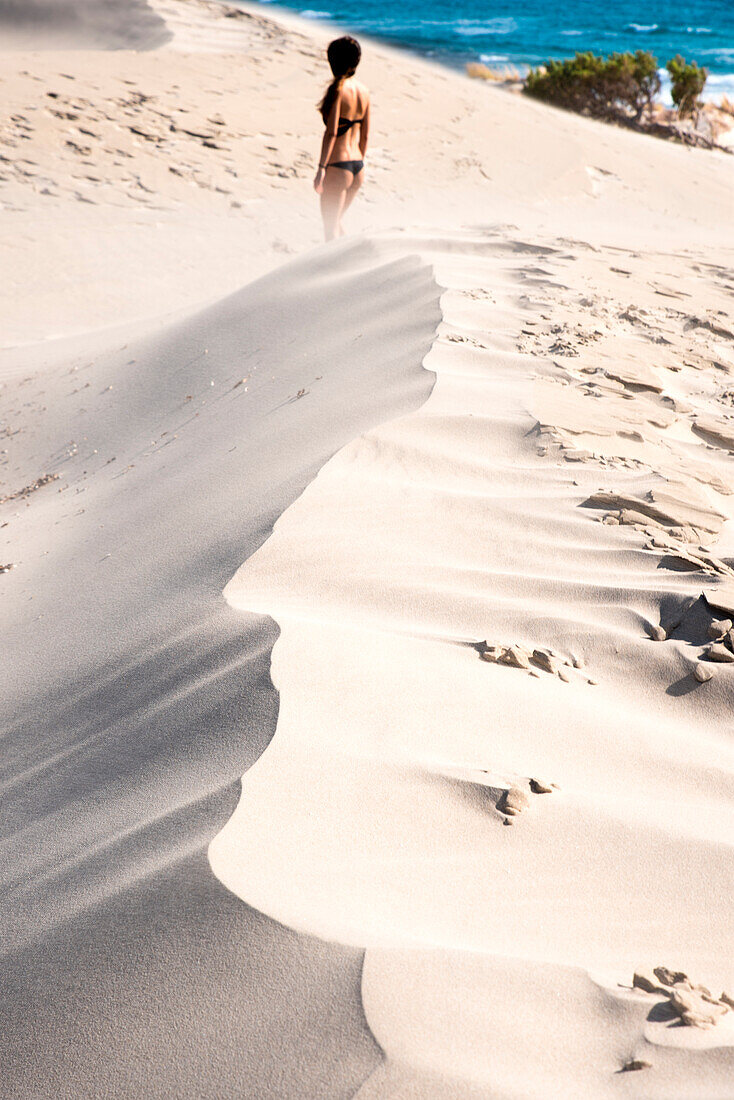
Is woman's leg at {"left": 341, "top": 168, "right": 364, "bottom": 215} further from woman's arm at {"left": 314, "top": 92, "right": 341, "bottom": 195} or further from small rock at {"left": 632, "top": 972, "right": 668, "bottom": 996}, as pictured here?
small rock at {"left": 632, "top": 972, "right": 668, "bottom": 996}

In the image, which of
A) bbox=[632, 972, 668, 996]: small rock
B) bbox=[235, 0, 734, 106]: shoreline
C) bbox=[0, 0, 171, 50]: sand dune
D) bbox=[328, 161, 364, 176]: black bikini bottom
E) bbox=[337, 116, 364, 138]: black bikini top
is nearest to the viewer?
bbox=[632, 972, 668, 996]: small rock

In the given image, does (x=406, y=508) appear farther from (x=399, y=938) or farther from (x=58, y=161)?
(x=58, y=161)

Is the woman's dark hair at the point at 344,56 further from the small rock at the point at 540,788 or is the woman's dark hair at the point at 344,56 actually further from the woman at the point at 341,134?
the small rock at the point at 540,788

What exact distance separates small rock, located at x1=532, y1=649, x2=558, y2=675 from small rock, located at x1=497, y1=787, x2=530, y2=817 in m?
0.48

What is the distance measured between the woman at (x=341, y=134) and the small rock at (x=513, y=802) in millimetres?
5482

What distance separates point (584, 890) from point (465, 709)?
0.47 meters

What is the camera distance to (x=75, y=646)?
2.41 metres

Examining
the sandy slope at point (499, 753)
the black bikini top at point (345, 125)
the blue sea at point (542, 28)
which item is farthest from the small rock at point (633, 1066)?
the blue sea at point (542, 28)

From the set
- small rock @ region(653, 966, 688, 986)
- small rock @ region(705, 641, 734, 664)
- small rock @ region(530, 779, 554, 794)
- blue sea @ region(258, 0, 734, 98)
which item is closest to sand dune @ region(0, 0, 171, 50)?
blue sea @ region(258, 0, 734, 98)

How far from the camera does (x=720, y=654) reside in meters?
1.93

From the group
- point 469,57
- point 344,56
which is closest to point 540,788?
point 344,56

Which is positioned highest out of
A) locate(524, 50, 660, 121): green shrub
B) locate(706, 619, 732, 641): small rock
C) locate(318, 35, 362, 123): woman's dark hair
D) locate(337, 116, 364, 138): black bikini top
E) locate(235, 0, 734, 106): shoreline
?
Answer: locate(235, 0, 734, 106): shoreline

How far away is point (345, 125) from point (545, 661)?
5.46 metres

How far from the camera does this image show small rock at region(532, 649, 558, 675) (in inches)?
76.3
